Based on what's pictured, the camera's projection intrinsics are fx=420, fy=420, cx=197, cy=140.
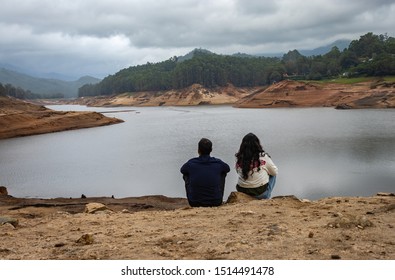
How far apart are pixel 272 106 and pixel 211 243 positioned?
84.4 meters

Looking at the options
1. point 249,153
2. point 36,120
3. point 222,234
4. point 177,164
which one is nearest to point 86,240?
point 222,234

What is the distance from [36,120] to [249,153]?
5422 cm

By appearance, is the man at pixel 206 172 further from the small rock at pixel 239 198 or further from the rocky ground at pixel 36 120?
the rocky ground at pixel 36 120

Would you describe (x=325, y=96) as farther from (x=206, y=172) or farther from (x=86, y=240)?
(x=86, y=240)

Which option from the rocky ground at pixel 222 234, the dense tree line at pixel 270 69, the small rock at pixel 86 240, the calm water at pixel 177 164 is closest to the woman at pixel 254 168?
the rocky ground at pixel 222 234

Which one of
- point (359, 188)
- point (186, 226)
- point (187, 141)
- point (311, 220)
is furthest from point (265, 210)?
point (187, 141)

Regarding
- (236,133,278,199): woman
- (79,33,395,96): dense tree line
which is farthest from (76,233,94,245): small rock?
(79,33,395,96): dense tree line

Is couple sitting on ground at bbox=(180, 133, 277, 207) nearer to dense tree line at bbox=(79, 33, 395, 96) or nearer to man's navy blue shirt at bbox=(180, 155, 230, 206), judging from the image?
man's navy blue shirt at bbox=(180, 155, 230, 206)

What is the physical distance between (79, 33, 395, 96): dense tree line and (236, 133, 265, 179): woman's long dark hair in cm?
8071

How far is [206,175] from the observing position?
24.6 ft

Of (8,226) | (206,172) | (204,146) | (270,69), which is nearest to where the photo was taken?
(8,226)

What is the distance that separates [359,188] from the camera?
15.8m

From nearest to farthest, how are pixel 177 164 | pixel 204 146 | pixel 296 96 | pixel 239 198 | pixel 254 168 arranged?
pixel 204 146
pixel 254 168
pixel 239 198
pixel 177 164
pixel 296 96

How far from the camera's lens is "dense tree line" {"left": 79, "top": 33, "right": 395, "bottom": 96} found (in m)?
93.2
